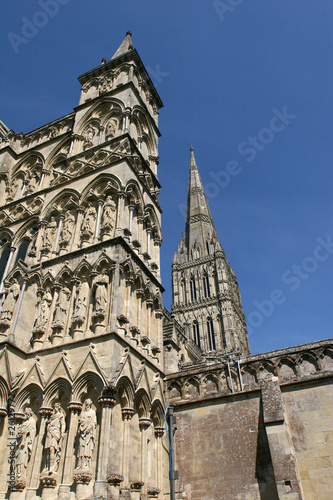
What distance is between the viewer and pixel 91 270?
38.3ft

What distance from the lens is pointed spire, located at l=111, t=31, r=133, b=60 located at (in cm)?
2018

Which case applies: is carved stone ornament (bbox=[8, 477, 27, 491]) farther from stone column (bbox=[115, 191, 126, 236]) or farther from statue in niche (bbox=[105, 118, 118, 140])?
statue in niche (bbox=[105, 118, 118, 140])

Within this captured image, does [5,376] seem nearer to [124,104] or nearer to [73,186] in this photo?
[73,186]

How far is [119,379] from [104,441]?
1395 millimetres

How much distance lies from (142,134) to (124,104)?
1447mm

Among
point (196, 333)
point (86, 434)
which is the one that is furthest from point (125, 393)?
point (196, 333)

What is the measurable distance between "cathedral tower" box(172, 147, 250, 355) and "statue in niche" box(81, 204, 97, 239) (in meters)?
39.7

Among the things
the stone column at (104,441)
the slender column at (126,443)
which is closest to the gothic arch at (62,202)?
the stone column at (104,441)

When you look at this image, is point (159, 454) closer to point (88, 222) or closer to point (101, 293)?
point (101, 293)

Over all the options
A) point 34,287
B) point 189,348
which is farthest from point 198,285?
point 34,287

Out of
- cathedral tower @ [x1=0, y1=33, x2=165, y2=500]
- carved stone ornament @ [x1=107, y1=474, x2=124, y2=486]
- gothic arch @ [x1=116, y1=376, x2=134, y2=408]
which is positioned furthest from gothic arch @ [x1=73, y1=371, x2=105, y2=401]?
carved stone ornament @ [x1=107, y1=474, x2=124, y2=486]

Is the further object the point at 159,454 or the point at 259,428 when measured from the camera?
the point at 159,454

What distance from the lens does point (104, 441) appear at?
28.3 ft

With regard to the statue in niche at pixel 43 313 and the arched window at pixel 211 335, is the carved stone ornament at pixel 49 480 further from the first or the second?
the arched window at pixel 211 335
